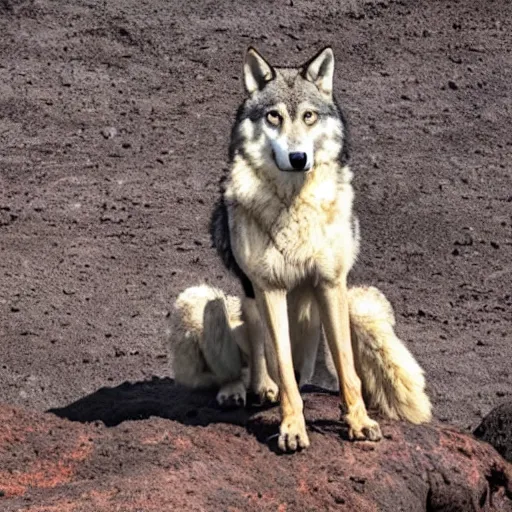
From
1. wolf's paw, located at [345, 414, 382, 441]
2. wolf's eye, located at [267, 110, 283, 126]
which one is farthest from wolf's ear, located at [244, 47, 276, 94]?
wolf's paw, located at [345, 414, 382, 441]

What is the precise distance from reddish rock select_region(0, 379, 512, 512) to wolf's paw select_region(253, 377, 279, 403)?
264 millimetres

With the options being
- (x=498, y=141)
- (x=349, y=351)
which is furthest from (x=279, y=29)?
(x=349, y=351)

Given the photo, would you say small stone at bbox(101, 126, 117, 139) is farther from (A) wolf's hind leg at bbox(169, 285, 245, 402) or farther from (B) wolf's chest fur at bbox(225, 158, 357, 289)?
(B) wolf's chest fur at bbox(225, 158, 357, 289)

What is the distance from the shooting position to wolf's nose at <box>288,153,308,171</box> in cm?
811

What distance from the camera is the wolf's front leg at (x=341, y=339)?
8.34m

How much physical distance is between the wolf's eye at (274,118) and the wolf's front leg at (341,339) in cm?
110

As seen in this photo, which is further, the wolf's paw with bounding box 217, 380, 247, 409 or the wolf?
the wolf's paw with bounding box 217, 380, 247, 409

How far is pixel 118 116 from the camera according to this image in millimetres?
16109

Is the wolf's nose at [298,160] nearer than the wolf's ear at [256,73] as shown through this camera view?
Yes

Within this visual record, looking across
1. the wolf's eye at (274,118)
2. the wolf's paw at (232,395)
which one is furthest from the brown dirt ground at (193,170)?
the wolf's eye at (274,118)

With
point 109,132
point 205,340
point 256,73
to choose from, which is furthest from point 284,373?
point 109,132

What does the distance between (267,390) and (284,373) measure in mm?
903

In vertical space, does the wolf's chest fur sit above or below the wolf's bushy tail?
above

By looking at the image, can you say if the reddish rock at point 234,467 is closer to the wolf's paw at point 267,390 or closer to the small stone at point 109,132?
the wolf's paw at point 267,390
